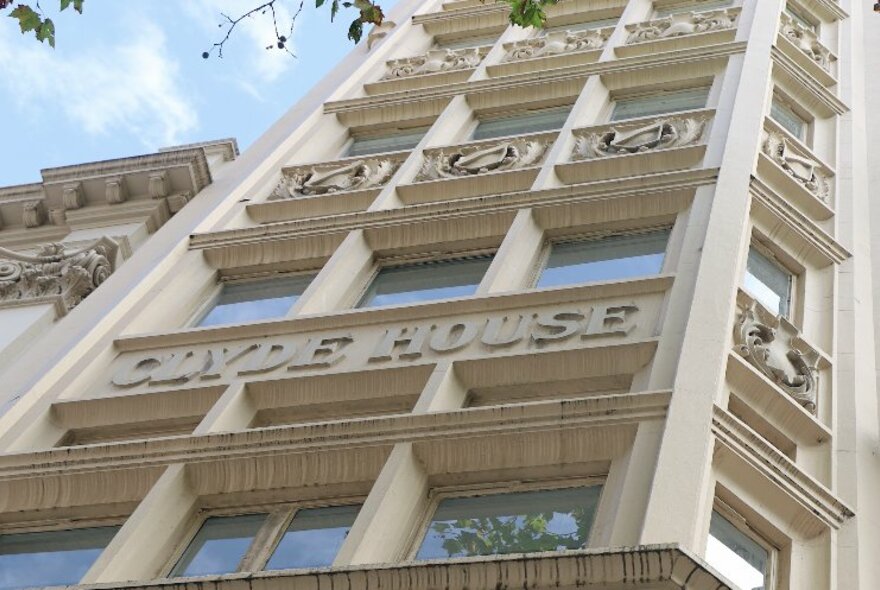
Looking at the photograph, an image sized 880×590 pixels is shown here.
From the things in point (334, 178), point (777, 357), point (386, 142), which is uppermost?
point (386, 142)

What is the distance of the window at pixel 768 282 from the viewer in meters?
14.7

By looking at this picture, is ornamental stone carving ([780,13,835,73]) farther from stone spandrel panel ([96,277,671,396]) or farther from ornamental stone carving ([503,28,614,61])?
stone spandrel panel ([96,277,671,396])

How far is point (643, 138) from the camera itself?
18.3 m

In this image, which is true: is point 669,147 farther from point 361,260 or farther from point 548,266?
point 361,260

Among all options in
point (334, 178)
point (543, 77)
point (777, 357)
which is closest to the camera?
point (777, 357)

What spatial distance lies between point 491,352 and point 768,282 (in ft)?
12.0

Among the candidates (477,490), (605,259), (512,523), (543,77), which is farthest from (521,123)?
(512,523)

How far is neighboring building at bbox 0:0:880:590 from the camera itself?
35.2 ft

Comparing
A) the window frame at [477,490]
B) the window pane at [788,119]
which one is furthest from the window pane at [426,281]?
the window pane at [788,119]

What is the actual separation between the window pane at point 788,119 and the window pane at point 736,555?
10.6 m

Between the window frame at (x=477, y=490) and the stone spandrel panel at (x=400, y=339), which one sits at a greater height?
the stone spandrel panel at (x=400, y=339)

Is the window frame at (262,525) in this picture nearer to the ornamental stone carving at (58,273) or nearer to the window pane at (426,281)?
the window pane at (426,281)

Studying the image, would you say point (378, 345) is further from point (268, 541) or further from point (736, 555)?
point (736, 555)

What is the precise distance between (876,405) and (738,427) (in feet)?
8.75
